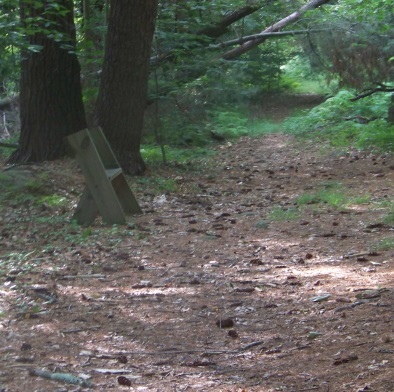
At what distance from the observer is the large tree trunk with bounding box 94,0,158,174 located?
10703mm

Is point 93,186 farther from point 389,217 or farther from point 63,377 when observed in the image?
point 63,377

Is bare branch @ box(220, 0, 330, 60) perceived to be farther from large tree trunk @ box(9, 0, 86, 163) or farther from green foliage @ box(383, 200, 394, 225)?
green foliage @ box(383, 200, 394, 225)

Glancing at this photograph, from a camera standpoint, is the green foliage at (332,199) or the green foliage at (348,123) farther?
the green foliage at (348,123)

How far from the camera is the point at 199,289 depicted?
20.2 feet

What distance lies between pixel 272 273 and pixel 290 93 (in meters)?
19.9

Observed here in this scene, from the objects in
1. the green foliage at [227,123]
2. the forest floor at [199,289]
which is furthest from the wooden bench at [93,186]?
the green foliage at [227,123]

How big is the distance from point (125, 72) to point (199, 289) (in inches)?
218

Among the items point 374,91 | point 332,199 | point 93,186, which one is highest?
point 374,91

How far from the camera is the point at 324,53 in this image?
58.5ft

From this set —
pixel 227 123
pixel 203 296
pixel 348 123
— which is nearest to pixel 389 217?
pixel 203 296

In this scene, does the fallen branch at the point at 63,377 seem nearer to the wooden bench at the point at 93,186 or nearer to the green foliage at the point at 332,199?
the wooden bench at the point at 93,186

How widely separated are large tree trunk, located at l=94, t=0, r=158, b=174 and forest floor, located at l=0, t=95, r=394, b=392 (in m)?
0.88

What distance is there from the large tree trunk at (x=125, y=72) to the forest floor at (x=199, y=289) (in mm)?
884

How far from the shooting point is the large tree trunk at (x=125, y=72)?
10.7 meters
